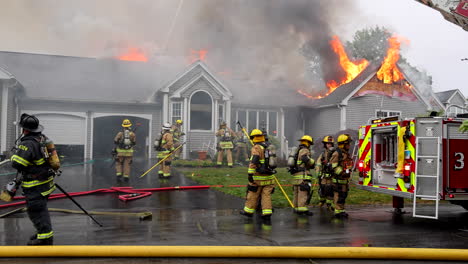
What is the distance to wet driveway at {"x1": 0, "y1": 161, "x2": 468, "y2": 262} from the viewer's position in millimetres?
5262

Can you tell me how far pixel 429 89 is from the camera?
2158cm

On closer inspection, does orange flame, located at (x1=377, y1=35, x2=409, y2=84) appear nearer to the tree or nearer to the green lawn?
the green lawn

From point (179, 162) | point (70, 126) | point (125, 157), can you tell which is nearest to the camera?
point (125, 157)

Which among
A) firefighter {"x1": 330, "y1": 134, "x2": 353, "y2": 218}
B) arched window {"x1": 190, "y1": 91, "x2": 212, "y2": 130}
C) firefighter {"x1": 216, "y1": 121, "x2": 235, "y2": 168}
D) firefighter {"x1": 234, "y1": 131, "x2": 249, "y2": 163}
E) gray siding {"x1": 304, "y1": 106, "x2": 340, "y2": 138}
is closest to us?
firefighter {"x1": 330, "y1": 134, "x2": 353, "y2": 218}

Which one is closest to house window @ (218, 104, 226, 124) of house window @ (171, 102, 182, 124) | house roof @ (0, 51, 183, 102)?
house window @ (171, 102, 182, 124)

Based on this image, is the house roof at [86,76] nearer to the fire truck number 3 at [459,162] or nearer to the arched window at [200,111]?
the arched window at [200,111]

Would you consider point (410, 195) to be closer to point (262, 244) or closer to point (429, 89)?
point (262, 244)

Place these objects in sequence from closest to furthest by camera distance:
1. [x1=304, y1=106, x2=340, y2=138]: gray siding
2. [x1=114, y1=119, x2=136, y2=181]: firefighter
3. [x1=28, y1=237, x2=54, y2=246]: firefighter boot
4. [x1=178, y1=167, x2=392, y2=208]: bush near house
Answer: [x1=28, y1=237, x2=54, y2=246]: firefighter boot → [x1=178, y1=167, x2=392, y2=208]: bush near house → [x1=114, y1=119, x2=136, y2=181]: firefighter → [x1=304, y1=106, x2=340, y2=138]: gray siding

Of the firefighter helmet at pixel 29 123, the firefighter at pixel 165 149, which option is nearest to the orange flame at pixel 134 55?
the firefighter at pixel 165 149

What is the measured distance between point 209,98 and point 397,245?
14748 millimetres

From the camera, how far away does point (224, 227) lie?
6070 millimetres

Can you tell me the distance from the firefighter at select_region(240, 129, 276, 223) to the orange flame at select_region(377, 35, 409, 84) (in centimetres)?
1579

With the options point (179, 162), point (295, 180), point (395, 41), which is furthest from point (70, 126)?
point (395, 41)

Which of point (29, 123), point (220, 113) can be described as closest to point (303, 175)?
point (29, 123)
